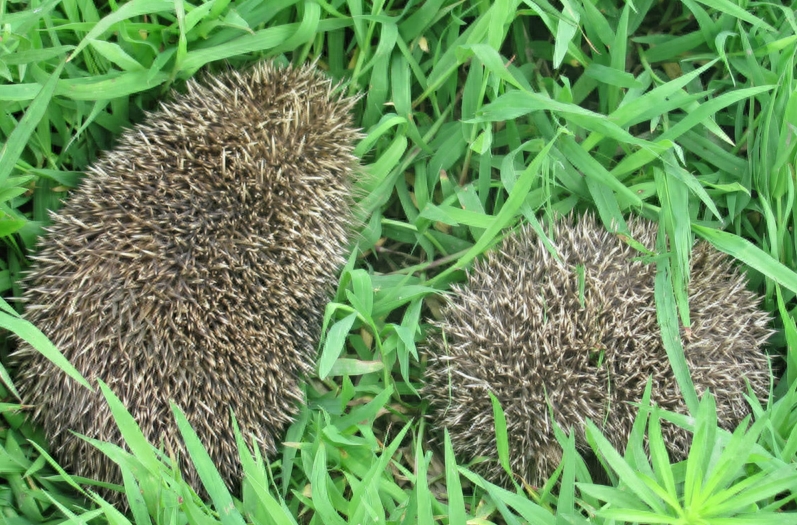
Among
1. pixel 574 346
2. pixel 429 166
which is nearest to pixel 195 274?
pixel 429 166

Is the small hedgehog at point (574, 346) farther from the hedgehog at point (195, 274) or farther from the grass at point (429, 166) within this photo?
the hedgehog at point (195, 274)

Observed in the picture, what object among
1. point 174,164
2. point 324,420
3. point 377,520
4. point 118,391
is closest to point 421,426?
point 324,420

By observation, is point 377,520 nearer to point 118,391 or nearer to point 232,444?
point 232,444

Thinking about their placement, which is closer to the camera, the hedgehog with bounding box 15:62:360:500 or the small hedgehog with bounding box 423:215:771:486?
the hedgehog with bounding box 15:62:360:500

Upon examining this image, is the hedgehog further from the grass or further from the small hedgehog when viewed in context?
the small hedgehog

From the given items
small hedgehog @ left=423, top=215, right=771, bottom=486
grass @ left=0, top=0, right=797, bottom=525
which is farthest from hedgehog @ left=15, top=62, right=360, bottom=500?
small hedgehog @ left=423, top=215, right=771, bottom=486

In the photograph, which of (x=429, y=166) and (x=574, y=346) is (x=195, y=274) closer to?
(x=429, y=166)
